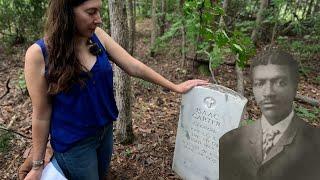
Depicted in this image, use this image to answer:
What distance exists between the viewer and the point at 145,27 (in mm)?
13055

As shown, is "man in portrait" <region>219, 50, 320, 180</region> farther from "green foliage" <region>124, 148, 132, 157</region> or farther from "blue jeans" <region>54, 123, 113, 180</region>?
"green foliage" <region>124, 148, 132, 157</region>

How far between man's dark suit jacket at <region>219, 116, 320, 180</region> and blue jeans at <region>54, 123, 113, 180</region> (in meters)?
1.04

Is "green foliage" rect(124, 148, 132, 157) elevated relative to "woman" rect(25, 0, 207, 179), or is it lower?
lower

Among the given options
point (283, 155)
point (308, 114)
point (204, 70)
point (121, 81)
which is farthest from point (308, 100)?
point (283, 155)

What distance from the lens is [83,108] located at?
2402mm

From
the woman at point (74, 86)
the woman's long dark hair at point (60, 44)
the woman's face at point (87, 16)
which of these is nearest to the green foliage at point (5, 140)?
the woman at point (74, 86)

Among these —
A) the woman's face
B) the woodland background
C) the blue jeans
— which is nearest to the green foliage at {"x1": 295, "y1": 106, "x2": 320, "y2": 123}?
the woodland background

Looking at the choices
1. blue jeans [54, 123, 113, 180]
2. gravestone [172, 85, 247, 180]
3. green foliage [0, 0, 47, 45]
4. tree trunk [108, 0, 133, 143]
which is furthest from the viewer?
green foliage [0, 0, 47, 45]

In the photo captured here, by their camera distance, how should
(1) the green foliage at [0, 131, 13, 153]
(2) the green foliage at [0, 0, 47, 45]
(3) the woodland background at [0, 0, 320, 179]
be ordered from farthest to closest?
(2) the green foliage at [0, 0, 47, 45] < (1) the green foliage at [0, 131, 13, 153] < (3) the woodland background at [0, 0, 320, 179]

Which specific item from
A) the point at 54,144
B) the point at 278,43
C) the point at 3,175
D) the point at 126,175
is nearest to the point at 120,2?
the point at 54,144

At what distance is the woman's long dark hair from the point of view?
216 centimetres

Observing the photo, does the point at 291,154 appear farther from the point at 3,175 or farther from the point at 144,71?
the point at 3,175

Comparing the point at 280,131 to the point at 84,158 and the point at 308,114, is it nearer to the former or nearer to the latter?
the point at 84,158

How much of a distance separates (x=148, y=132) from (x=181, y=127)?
128 centimetres
